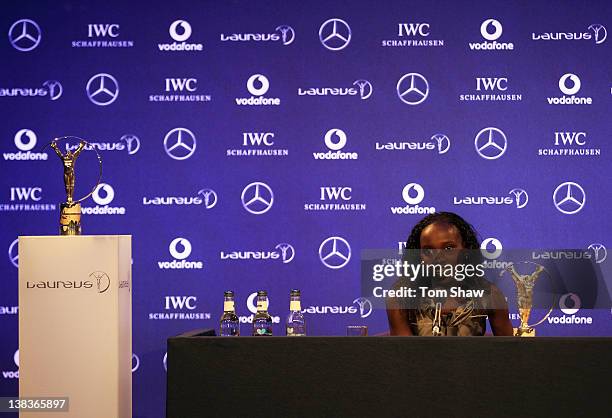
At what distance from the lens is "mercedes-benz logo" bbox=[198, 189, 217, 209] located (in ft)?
15.6

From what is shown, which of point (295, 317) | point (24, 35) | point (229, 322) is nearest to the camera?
point (229, 322)

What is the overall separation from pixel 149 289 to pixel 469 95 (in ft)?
7.45

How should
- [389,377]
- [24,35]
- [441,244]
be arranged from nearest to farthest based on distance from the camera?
[389,377], [441,244], [24,35]

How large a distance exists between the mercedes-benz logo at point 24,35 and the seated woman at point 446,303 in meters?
3.53

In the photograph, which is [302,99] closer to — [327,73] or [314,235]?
[327,73]

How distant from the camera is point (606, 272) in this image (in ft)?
5.66

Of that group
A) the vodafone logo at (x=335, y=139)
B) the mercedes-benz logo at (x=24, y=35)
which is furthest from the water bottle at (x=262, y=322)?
the mercedes-benz logo at (x=24, y=35)

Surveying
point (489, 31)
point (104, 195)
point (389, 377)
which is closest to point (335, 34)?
point (489, 31)

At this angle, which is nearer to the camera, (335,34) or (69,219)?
(69,219)

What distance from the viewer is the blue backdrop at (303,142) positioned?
4.75 metres

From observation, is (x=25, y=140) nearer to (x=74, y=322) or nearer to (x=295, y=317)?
(x=74, y=322)

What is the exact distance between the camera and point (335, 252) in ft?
15.6

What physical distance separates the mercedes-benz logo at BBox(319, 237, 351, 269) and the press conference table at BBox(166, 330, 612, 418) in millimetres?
2950

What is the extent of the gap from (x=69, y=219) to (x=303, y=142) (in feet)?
8.16
